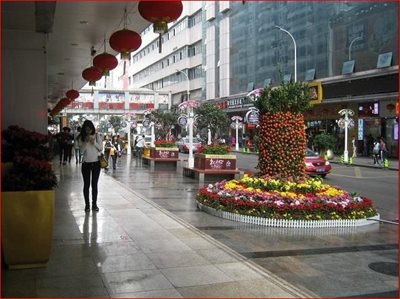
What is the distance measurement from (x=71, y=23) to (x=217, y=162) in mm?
8669

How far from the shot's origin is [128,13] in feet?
37.5

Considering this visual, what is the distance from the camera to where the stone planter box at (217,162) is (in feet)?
64.3

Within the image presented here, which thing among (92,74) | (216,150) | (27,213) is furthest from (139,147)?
(27,213)

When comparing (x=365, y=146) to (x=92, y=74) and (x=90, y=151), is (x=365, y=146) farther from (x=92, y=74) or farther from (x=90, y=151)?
(x=90, y=151)

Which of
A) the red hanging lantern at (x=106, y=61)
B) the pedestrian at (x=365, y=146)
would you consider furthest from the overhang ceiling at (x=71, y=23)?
the pedestrian at (x=365, y=146)

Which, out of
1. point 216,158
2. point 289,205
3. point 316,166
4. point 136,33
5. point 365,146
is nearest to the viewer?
point 136,33

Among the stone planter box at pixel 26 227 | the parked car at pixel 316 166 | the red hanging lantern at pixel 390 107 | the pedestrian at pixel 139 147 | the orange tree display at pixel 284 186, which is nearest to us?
the stone planter box at pixel 26 227

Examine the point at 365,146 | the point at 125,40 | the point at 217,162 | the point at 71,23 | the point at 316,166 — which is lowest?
the point at 316,166

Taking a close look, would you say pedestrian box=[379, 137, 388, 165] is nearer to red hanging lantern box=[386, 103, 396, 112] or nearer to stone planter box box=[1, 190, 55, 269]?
red hanging lantern box=[386, 103, 396, 112]

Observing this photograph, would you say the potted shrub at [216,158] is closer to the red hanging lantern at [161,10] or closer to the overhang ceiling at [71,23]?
the overhang ceiling at [71,23]

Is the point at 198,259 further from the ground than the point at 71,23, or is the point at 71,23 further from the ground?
the point at 71,23

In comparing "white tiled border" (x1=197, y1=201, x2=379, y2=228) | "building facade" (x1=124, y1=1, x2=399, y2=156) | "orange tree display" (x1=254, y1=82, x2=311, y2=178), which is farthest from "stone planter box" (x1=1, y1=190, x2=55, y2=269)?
"building facade" (x1=124, y1=1, x2=399, y2=156)

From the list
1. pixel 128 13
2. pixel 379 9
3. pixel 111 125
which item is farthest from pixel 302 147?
pixel 111 125

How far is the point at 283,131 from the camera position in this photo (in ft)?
38.0
